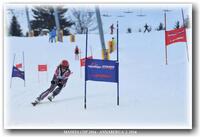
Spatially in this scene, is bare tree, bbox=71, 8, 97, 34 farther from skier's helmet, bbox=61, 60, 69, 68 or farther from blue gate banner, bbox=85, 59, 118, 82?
blue gate banner, bbox=85, 59, 118, 82

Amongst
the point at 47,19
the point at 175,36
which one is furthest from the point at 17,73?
the point at 175,36

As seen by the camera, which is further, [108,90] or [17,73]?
[17,73]

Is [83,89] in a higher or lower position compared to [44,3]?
lower

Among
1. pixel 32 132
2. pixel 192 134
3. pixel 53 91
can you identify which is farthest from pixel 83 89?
pixel 192 134

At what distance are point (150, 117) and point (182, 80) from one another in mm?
738

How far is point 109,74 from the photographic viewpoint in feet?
26.7

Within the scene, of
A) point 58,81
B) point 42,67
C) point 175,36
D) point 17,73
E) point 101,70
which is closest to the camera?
point 101,70

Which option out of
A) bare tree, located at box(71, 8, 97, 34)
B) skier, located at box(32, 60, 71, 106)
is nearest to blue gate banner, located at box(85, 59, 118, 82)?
skier, located at box(32, 60, 71, 106)

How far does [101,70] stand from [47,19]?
1168 millimetres

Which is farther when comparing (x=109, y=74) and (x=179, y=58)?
(x=179, y=58)

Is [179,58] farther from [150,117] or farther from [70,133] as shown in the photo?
[70,133]

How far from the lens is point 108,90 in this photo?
335 inches

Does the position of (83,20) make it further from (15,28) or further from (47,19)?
(15,28)

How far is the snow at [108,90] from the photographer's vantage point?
823 centimetres
